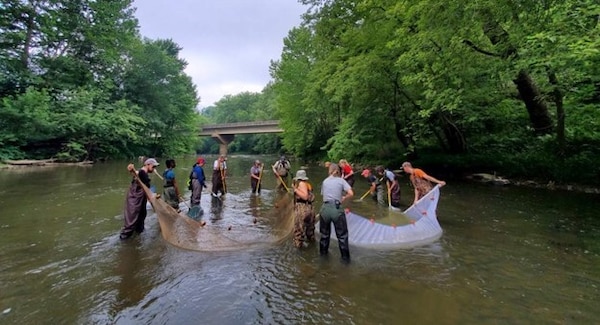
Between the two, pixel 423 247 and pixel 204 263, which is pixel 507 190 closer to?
pixel 423 247

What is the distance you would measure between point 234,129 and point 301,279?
60318 mm

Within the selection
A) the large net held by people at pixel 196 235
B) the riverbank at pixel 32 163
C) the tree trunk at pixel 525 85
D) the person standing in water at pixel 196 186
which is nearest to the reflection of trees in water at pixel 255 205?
the person standing in water at pixel 196 186

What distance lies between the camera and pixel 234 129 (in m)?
63.6

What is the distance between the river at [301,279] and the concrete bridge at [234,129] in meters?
48.2

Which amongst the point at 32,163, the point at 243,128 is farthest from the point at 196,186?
the point at 243,128

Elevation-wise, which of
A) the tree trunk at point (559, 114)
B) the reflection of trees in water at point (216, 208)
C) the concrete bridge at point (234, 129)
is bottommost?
the reflection of trees in water at point (216, 208)

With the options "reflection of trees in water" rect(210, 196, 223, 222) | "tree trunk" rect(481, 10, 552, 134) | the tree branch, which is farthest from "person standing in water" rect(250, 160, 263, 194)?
"tree trunk" rect(481, 10, 552, 134)

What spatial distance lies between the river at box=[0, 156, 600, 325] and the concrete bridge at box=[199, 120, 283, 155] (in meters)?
48.2

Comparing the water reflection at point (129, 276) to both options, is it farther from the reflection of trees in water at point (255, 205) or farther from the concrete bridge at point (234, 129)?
the concrete bridge at point (234, 129)

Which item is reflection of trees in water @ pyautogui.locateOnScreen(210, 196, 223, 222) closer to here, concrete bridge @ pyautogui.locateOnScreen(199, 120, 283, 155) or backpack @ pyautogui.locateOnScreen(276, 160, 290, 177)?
backpack @ pyautogui.locateOnScreen(276, 160, 290, 177)

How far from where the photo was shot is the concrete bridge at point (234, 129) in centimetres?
5653

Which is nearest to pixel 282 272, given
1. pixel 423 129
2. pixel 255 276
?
pixel 255 276

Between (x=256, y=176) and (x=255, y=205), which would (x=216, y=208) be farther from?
(x=256, y=176)

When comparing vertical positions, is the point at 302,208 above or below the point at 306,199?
below
